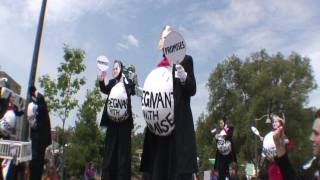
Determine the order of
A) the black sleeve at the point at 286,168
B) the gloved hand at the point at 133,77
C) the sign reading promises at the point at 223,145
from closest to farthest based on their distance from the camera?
the black sleeve at the point at 286,168
the gloved hand at the point at 133,77
the sign reading promises at the point at 223,145

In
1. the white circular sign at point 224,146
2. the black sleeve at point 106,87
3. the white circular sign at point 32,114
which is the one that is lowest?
the white circular sign at point 224,146

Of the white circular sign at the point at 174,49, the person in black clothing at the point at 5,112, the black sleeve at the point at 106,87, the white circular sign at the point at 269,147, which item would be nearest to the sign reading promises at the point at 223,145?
the black sleeve at the point at 106,87

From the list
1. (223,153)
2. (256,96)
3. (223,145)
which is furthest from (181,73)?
(256,96)

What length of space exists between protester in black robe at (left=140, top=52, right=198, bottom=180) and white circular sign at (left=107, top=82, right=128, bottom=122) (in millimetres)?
2383

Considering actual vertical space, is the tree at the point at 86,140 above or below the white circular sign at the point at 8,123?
above

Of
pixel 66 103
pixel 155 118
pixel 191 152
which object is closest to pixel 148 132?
pixel 155 118

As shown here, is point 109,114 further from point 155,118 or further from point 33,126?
point 155,118

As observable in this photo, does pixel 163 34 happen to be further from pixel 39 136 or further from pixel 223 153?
pixel 223 153

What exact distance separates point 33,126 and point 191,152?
15.1 feet

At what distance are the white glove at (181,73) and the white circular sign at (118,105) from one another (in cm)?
282

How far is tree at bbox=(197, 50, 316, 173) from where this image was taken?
152 ft

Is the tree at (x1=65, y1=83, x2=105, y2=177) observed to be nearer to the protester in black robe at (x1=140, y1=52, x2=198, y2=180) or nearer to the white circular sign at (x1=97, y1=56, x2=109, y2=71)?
the white circular sign at (x1=97, y1=56, x2=109, y2=71)

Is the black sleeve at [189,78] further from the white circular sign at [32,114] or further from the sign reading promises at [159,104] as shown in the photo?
the white circular sign at [32,114]

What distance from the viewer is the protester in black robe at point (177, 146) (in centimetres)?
498
